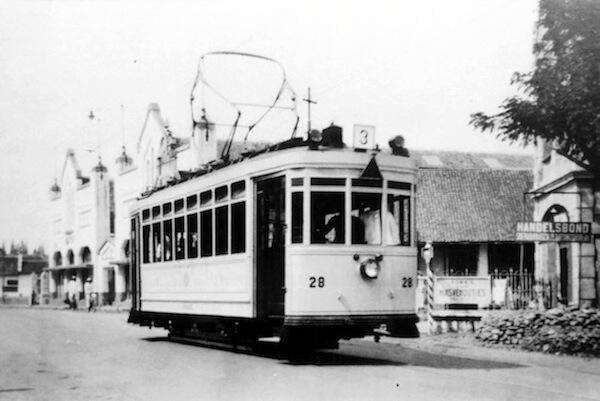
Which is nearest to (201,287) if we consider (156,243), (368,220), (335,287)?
(156,243)

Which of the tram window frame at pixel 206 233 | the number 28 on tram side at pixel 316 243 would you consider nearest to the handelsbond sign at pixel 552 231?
the number 28 on tram side at pixel 316 243

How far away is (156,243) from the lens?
17547mm

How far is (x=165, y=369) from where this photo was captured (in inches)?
472

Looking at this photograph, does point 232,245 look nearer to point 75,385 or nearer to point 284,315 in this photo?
point 284,315

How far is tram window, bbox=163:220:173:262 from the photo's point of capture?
54.7 ft

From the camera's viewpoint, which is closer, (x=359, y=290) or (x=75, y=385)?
(x=75, y=385)

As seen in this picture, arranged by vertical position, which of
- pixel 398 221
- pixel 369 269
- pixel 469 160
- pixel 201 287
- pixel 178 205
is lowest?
pixel 201 287

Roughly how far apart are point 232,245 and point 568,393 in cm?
575

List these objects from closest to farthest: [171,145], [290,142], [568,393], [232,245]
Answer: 1. [568,393]
2. [290,142]
3. [232,245]
4. [171,145]

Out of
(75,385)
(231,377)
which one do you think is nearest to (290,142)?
(231,377)

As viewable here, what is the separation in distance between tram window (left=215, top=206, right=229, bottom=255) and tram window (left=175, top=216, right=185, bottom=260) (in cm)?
183

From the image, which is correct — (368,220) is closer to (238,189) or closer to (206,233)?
(238,189)

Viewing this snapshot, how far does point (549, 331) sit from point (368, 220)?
422cm

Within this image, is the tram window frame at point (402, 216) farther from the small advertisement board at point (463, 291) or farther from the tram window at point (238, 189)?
the small advertisement board at point (463, 291)
